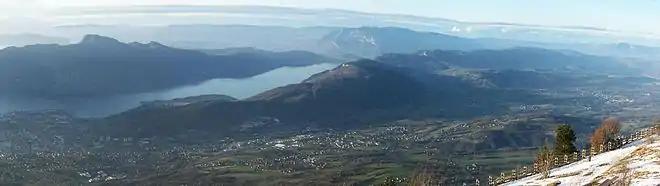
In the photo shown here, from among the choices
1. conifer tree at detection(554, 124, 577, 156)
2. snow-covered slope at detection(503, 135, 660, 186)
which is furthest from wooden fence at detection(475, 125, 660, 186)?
snow-covered slope at detection(503, 135, 660, 186)

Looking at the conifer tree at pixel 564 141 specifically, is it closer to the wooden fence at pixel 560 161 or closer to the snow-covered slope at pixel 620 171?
the wooden fence at pixel 560 161

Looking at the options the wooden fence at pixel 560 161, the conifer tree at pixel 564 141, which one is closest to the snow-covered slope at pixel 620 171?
the wooden fence at pixel 560 161

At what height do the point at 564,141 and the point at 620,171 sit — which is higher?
the point at 620,171

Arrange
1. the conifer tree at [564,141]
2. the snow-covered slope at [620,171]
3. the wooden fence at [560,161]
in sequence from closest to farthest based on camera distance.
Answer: the snow-covered slope at [620,171], the wooden fence at [560,161], the conifer tree at [564,141]

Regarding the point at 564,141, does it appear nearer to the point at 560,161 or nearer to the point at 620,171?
the point at 560,161

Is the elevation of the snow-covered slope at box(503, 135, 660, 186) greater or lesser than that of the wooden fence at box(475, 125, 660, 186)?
greater

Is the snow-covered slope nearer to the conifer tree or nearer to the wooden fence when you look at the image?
the wooden fence

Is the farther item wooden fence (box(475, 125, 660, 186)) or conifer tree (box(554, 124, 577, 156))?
conifer tree (box(554, 124, 577, 156))

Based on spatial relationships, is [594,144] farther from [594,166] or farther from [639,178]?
[639,178]

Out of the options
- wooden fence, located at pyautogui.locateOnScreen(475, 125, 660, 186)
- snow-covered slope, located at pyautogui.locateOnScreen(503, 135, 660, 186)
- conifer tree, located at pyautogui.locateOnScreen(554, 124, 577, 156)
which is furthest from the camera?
conifer tree, located at pyautogui.locateOnScreen(554, 124, 577, 156)

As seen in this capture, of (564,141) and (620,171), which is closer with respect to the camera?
(620,171)

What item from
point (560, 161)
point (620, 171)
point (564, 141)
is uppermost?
point (620, 171)

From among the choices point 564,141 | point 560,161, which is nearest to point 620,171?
point 560,161
